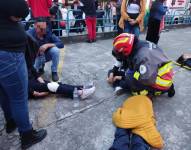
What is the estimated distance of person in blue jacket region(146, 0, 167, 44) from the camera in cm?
629

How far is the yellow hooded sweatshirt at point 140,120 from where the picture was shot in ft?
8.59

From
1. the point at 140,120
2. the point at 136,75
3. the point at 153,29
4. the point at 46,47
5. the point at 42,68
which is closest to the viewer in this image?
the point at 140,120

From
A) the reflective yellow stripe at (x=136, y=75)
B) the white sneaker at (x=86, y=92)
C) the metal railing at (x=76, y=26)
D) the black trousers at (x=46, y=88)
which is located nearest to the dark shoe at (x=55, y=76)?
the black trousers at (x=46, y=88)

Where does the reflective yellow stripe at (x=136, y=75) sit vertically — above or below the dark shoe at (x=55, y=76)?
above

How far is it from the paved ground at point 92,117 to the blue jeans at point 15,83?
1.43 feet

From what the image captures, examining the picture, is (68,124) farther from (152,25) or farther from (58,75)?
(152,25)

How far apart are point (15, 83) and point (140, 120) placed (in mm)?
1417

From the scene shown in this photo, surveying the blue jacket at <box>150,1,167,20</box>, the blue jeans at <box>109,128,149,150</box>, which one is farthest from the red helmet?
the blue jacket at <box>150,1,167,20</box>

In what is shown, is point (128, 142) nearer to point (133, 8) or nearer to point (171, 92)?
point (171, 92)

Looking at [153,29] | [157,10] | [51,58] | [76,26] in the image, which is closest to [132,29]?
[153,29]

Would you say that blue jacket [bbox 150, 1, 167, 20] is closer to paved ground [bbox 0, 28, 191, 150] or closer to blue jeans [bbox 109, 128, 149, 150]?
paved ground [bbox 0, 28, 191, 150]

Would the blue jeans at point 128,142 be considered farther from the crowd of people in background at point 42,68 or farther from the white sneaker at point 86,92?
the white sneaker at point 86,92

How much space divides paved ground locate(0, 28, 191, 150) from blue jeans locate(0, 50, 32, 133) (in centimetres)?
43

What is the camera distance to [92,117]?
3.26m
